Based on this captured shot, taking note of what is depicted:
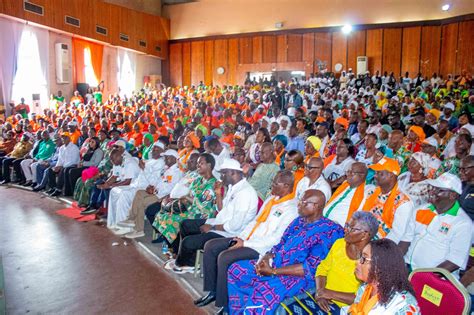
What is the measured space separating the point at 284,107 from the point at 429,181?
818 centimetres

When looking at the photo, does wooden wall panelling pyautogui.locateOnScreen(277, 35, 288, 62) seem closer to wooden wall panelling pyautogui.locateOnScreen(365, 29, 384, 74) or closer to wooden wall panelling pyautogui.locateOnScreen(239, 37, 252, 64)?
wooden wall panelling pyautogui.locateOnScreen(239, 37, 252, 64)

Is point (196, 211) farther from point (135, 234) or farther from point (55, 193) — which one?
point (55, 193)

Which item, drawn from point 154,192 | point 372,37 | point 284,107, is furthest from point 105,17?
point 154,192

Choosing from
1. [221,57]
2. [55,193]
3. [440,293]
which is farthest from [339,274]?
[221,57]

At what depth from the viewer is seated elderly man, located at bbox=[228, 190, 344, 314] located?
2867 mm

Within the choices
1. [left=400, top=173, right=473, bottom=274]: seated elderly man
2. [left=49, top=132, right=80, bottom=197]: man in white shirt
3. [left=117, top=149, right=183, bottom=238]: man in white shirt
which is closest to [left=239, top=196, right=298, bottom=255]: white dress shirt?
[left=400, top=173, right=473, bottom=274]: seated elderly man

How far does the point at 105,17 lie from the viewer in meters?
16.8

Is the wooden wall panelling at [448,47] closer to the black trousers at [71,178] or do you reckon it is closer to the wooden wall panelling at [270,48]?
the wooden wall panelling at [270,48]

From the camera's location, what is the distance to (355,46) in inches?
687

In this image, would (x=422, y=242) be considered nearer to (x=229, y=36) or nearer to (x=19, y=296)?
(x=19, y=296)

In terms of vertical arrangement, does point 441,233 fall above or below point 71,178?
above

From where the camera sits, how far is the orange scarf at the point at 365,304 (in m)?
1.91

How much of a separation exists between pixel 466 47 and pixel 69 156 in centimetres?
1388

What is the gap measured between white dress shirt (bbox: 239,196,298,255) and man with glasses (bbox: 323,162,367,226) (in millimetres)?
398
